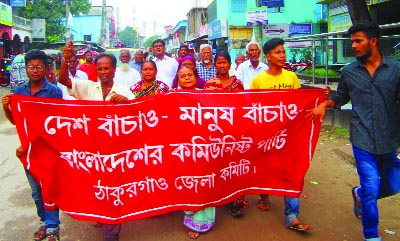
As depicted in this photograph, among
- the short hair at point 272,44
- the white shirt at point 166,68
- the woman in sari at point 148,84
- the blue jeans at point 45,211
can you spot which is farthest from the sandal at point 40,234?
the white shirt at point 166,68

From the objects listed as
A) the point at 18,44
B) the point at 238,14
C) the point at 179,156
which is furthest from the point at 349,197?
the point at 18,44

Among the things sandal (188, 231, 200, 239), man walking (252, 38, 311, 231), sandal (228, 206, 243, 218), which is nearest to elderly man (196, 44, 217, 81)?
man walking (252, 38, 311, 231)

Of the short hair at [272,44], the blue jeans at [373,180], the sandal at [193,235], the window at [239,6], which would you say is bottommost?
→ the sandal at [193,235]

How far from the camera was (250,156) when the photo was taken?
12.7ft

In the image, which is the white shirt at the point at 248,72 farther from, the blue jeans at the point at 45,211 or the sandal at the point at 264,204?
the blue jeans at the point at 45,211

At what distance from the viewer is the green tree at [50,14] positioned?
3198cm

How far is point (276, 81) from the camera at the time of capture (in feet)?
13.8

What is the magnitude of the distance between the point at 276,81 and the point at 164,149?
1336 millimetres

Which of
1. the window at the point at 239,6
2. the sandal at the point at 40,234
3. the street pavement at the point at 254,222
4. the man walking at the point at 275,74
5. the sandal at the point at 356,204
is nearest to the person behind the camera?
the sandal at the point at 40,234

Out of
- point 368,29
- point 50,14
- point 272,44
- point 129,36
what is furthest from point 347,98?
point 129,36

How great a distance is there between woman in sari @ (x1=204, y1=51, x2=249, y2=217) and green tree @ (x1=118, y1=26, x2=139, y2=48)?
101 m

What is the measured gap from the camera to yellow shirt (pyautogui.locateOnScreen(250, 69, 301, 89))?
4.21 metres

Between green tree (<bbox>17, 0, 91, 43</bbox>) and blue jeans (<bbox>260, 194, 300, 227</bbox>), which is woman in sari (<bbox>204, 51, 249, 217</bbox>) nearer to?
blue jeans (<bbox>260, 194, 300, 227</bbox>)

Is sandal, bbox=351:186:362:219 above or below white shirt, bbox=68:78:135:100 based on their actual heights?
below
